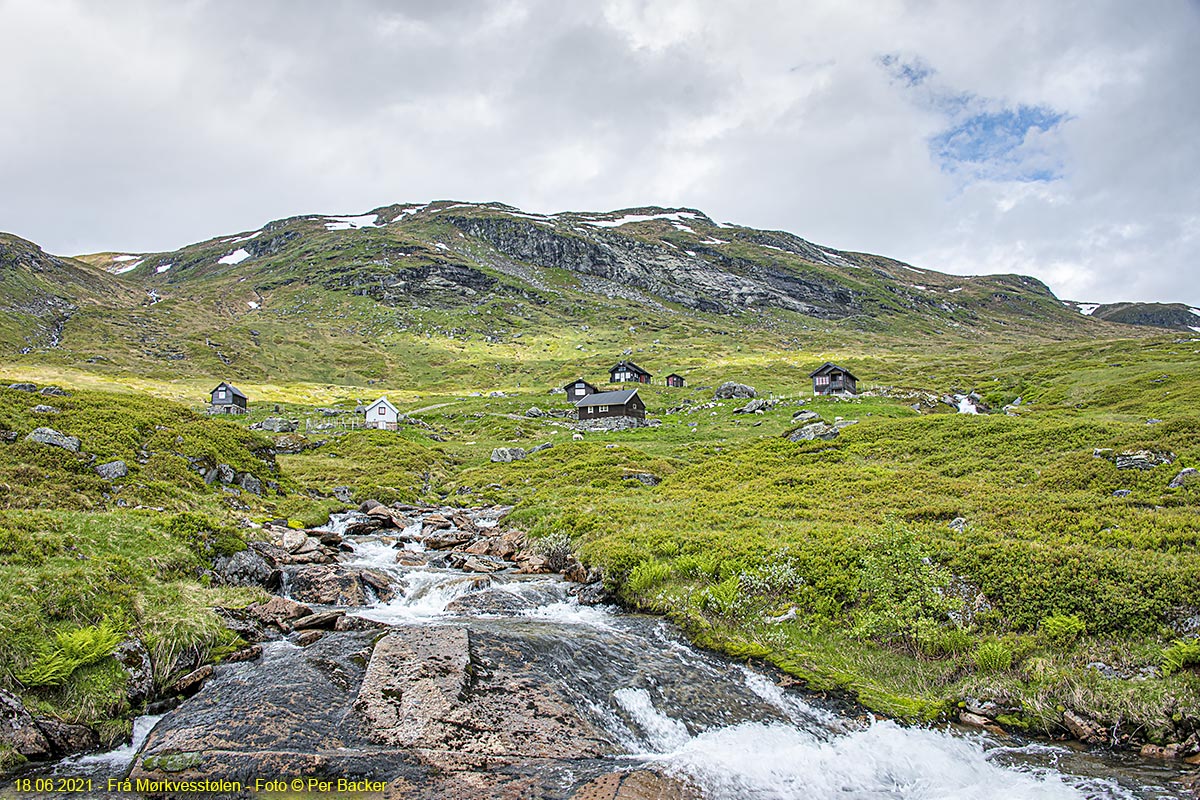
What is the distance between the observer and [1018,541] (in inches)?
667

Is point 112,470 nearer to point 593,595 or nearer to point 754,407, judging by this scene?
point 593,595

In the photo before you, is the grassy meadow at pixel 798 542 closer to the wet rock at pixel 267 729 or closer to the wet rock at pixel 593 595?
the wet rock at pixel 593 595

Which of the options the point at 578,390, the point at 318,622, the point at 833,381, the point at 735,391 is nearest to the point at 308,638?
the point at 318,622

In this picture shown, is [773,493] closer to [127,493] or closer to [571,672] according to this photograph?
[571,672]

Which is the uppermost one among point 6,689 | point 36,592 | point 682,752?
point 36,592

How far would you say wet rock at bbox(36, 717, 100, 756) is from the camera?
952 cm

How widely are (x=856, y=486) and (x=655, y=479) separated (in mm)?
14215

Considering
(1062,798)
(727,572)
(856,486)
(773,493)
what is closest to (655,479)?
(773,493)

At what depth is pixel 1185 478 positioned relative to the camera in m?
20.9

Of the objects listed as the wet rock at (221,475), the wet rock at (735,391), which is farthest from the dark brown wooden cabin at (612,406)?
the wet rock at (221,475)

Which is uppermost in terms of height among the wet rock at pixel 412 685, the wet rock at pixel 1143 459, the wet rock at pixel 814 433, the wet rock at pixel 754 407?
the wet rock at pixel 754 407

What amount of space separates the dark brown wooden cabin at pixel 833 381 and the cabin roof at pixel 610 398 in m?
30.7

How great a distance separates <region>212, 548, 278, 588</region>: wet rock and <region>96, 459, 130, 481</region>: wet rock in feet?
26.9

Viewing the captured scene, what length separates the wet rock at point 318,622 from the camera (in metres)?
15.1
